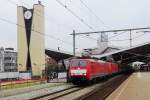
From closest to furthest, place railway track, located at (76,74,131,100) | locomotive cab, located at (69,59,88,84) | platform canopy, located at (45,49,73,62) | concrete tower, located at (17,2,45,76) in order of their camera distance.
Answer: railway track, located at (76,74,131,100) → locomotive cab, located at (69,59,88,84) → concrete tower, located at (17,2,45,76) → platform canopy, located at (45,49,73,62)

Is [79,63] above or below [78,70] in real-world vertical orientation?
above

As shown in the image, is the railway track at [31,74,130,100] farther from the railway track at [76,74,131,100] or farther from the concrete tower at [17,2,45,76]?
the concrete tower at [17,2,45,76]

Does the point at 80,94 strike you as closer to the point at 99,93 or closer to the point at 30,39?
the point at 99,93

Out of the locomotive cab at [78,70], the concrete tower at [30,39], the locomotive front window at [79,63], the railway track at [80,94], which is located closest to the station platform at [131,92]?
the railway track at [80,94]

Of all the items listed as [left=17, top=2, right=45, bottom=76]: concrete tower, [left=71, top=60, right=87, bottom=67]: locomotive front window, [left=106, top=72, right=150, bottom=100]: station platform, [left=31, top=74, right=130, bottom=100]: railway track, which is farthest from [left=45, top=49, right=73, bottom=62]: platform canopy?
[left=31, top=74, right=130, bottom=100]: railway track

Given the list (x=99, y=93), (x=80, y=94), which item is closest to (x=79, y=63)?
(x=80, y=94)

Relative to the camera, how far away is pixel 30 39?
97.9 metres

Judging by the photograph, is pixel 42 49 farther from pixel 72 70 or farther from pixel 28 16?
pixel 72 70

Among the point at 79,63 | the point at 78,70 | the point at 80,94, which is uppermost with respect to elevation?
the point at 79,63

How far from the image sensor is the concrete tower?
97.4 meters

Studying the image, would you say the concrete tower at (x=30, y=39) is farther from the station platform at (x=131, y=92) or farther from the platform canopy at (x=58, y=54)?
the station platform at (x=131, y=92)

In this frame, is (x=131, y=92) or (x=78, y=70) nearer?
(x=131, y=92)

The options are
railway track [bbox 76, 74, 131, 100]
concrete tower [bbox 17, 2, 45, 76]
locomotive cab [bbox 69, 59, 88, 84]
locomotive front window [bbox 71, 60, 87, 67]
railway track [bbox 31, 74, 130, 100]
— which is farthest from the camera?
concrete tower [bbox 17, 2, 45, 76]

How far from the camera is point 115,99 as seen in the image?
23141 millimetres
